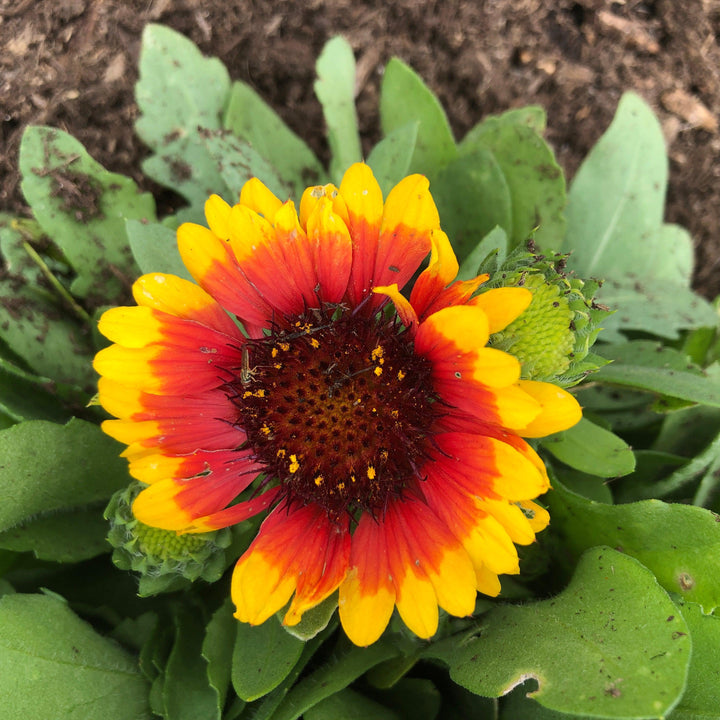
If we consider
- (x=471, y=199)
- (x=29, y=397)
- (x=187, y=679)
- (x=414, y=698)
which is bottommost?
(x=414, y=698)

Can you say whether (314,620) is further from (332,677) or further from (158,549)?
(158,549)

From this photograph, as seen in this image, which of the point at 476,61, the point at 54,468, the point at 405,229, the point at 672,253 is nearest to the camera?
the point at 405,229

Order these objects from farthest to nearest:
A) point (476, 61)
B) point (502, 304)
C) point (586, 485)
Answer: point (476, 61), point (586, 485), point (502, 304)

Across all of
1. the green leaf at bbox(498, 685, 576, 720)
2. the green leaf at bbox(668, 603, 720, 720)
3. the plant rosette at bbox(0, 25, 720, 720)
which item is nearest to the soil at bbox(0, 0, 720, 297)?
the plant rosette at bbox(0, 25, 720, 720)

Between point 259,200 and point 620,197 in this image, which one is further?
point 620,197

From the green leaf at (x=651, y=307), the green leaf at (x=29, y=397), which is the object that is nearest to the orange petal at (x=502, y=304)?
the green leaf at (x=651, y=307)

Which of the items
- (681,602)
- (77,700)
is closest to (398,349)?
(681,602)

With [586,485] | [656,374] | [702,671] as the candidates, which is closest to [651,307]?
[656,374]
